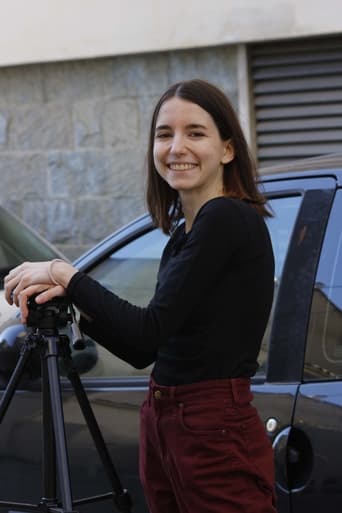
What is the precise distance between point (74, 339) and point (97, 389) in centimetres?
99

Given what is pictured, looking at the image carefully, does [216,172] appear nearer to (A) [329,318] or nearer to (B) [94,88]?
(A) [329,318]

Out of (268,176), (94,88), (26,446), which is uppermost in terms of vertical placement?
(94,88)

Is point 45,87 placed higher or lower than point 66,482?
higher

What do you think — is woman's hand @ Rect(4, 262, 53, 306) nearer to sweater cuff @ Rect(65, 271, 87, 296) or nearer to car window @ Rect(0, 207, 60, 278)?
sweater cuff @ Rect(65, 271, 87, 296)

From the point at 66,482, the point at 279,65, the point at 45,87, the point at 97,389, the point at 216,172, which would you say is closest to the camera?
the point at 66,482

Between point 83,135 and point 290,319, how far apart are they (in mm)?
5842

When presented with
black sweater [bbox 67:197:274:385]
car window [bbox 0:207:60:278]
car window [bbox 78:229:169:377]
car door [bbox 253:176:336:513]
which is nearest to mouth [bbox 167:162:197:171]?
black sweater [bbox 67:197:274:385]

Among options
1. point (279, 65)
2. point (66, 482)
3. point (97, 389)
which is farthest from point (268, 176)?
point (279, 65)

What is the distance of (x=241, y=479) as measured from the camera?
7.54 ft

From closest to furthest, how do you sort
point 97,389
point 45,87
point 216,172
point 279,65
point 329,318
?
point 216,172
point 329,318
point 97,389
point 279,65
point 45,87

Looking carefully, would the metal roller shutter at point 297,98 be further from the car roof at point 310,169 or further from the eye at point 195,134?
the eye at point 195,134

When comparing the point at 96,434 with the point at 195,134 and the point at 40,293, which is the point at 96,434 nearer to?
the point at 40,293

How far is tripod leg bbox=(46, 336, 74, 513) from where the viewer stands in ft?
7.55

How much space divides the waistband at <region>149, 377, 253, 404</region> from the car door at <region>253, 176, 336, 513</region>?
0.55 meters
